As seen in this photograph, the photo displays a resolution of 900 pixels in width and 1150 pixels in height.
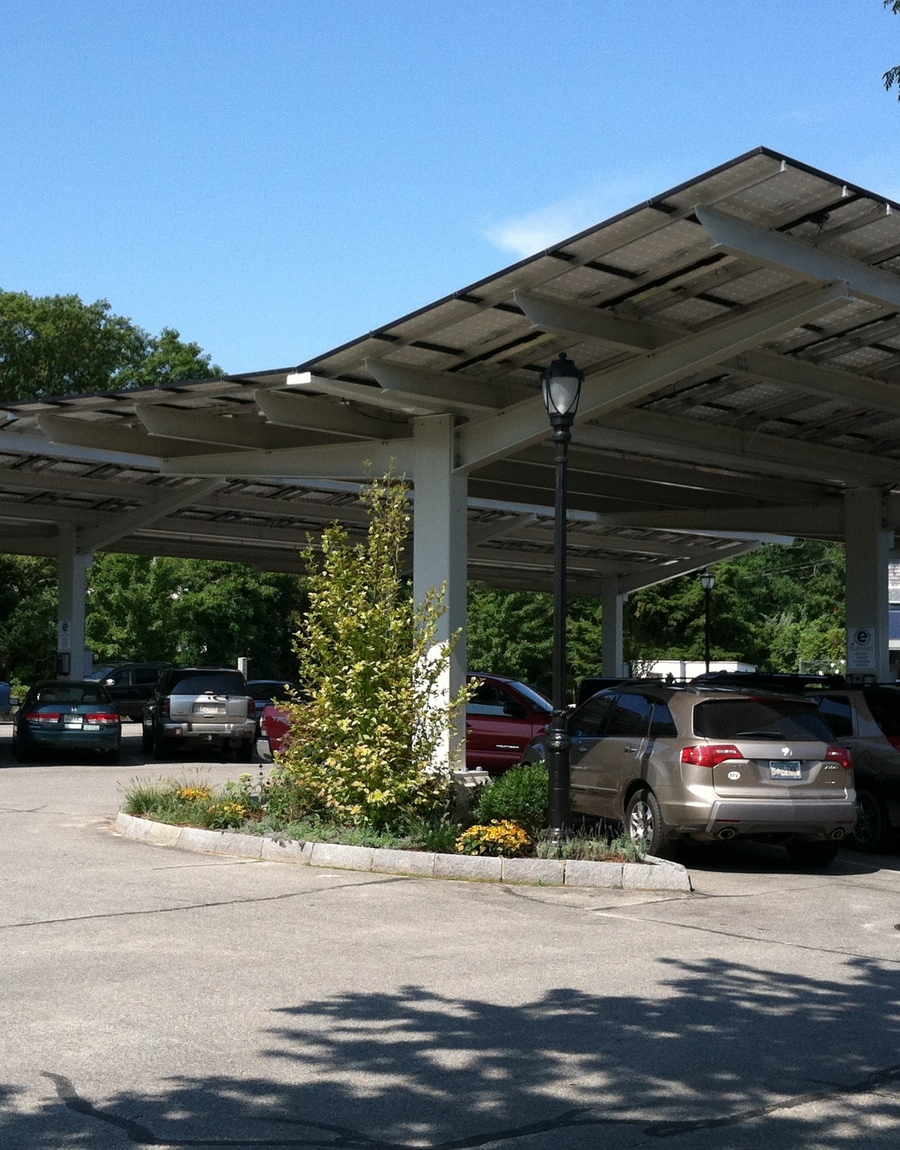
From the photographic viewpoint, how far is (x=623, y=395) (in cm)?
1599

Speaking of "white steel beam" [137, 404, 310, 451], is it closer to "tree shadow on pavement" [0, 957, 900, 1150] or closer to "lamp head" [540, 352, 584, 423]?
"lamp head" [540, 352, 584, 423]

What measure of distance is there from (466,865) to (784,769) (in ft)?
9.68

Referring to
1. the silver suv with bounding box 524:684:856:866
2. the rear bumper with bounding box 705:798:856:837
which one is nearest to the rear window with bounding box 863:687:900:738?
the silver suv with bounding box 524:684:856:866

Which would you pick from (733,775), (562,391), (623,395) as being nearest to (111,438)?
(623,395)

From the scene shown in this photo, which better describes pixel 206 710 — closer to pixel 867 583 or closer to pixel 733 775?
pixel 867 583

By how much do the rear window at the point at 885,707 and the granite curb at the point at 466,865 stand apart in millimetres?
3781

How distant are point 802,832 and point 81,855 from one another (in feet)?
21.5

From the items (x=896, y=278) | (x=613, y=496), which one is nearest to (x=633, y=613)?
(x=613, y=496)

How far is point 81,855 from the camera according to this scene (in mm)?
12961

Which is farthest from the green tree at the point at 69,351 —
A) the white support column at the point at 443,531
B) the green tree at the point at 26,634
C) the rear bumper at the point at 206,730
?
the white support column at the point at 443,531

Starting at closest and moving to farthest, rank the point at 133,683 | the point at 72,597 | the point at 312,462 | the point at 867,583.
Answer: the point at 312,462
the point at 867,583
the point at 72,597
the point at 133,683

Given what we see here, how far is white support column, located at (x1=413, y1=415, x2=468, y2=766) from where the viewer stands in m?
17.4

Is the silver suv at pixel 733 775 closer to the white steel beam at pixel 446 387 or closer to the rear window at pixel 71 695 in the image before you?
the white steel beam at pixel 446 387

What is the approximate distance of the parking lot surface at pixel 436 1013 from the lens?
5.46 m
